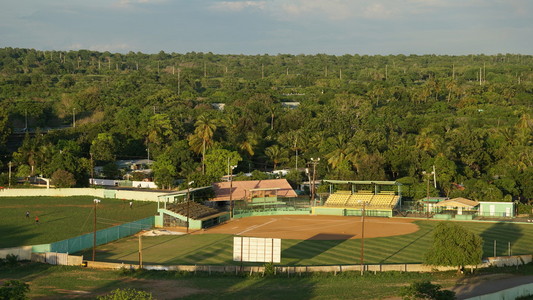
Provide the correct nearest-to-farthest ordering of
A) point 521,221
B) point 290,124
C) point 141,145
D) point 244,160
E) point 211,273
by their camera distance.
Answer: point 211,273 < point 521,221 < point 244,160 < point 141,145 < point 290,124

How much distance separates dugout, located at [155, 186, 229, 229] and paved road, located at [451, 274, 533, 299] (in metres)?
28.2

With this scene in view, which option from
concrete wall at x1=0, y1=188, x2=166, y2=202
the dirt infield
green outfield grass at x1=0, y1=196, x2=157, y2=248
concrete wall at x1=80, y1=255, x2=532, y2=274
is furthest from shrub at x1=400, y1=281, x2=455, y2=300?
concrete wall at x1=0, y1=188, x2=166, y2=202

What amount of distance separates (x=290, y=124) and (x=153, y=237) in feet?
243

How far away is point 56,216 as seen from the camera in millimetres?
66875

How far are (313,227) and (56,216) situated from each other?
25.9 meters

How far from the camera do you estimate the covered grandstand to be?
239 feet

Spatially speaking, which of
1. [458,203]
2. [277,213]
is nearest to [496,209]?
[458,203]

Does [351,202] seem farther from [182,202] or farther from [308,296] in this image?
[308,296]

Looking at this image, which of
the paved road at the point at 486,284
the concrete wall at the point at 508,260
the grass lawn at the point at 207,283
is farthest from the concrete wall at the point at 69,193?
the paved road at the point at 486,284

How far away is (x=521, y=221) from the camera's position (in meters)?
66.1

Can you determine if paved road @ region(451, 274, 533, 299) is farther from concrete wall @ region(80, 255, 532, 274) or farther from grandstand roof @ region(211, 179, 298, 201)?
grandstand roof @ region(211, 179, 298, 201)

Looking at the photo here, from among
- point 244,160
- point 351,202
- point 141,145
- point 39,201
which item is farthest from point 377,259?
point 141,145

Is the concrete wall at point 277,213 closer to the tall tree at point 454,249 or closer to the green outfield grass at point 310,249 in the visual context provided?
the green outfield grass at point 310,249

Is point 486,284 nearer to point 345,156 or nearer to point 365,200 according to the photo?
Answer: point 365,200
